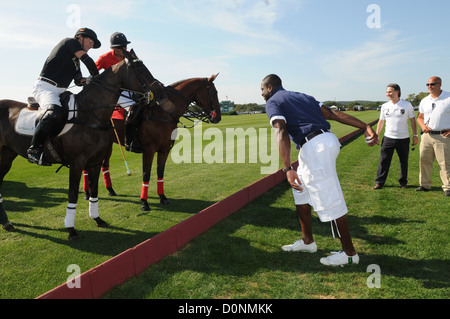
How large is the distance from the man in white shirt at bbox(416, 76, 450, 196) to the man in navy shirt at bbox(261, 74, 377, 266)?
14.8 ft

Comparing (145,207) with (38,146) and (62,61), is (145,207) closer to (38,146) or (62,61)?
A: (38,146)

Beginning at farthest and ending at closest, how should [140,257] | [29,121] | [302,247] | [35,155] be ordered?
[29,121]
[35,155]
[302,247]
[140,257]

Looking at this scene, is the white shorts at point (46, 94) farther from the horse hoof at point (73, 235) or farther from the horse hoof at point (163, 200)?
the horse hoof at point (163, 200)

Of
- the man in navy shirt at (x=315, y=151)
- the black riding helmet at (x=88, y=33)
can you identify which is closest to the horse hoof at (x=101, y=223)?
the black riding helmet at (x=88, y=33)

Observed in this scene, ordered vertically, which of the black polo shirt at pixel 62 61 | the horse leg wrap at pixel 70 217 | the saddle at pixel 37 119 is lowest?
the horse leg wrap at pixel 70 217

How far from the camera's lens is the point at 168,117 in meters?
6.46

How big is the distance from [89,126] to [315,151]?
3.61m

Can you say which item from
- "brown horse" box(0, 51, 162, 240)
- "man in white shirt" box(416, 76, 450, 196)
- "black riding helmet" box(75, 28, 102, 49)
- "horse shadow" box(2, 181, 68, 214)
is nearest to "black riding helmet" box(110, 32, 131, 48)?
"black riding helmet" box(75, 28, 102, 49)

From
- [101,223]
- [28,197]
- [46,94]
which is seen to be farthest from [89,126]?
[28,197]

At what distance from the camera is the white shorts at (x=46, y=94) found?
15.1 ft

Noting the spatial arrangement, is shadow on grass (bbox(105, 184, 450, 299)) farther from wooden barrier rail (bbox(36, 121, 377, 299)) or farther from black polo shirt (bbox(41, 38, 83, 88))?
black polo shirt (bbox(41, 38, 83, 88))

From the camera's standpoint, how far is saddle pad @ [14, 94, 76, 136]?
4754 mm

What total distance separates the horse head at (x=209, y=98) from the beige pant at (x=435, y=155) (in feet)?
17.6
